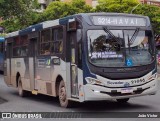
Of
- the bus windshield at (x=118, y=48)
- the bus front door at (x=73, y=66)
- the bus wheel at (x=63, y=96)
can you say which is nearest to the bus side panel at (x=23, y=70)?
the bus wheel at (x=63, y=96)

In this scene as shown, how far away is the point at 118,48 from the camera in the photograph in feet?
44.0

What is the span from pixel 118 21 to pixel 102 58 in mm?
1347

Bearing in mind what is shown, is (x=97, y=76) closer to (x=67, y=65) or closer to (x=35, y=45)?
(x=67, y=65)

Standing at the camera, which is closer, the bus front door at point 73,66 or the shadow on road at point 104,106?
the bus front door at point 73,66

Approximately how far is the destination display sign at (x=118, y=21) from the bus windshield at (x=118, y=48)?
0.78ft

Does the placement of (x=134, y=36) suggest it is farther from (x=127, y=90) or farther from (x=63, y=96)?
(x=63, y=96)

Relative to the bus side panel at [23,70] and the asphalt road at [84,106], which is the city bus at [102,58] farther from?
the bus side panel at [23,70]

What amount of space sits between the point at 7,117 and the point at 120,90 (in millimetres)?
3294

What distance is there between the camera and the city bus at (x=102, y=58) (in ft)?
42.8

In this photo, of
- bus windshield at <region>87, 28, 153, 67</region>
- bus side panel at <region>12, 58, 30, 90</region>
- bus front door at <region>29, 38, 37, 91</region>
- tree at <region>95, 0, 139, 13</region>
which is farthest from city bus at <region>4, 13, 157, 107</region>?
tree at <region>95, 0, 139, 13</region>

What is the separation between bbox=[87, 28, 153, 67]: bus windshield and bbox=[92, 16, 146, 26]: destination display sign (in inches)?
9.3

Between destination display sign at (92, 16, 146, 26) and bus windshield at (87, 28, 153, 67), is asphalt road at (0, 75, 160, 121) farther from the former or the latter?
destination display sign at (92, 16, 146, 26)

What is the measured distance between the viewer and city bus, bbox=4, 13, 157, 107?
1303cm

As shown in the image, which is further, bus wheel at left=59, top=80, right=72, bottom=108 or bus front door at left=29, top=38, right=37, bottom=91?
bus front door at left=29, top=38, right=37, bottom=91
